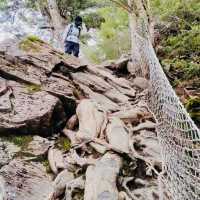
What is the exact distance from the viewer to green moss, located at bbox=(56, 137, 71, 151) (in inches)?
138

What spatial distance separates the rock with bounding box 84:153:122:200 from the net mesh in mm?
342

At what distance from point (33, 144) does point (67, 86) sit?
1.05 metres

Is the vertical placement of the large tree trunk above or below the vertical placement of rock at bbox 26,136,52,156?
above

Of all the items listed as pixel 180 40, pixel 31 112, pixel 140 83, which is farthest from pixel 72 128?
pixel 180 40

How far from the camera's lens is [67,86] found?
437 centimetres

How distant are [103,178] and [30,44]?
2.69m

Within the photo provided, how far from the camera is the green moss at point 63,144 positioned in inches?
138

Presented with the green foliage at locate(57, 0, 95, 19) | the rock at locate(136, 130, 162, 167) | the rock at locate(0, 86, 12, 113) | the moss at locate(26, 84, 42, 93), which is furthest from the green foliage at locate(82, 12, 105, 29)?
the rock at locate(136, 130, 162, 167)

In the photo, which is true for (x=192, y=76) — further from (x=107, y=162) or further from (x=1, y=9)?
(x=1, y=9)

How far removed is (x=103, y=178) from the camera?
2.66 m

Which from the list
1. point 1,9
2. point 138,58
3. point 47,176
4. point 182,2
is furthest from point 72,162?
point 1,9

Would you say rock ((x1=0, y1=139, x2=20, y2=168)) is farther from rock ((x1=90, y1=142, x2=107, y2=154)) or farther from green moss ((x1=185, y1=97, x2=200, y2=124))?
green moss ((x1=185, y1=97, x2=200, y2=124))

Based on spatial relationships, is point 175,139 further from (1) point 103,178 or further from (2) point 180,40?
(2) point 180,40

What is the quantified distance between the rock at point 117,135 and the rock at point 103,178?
0.52ft
